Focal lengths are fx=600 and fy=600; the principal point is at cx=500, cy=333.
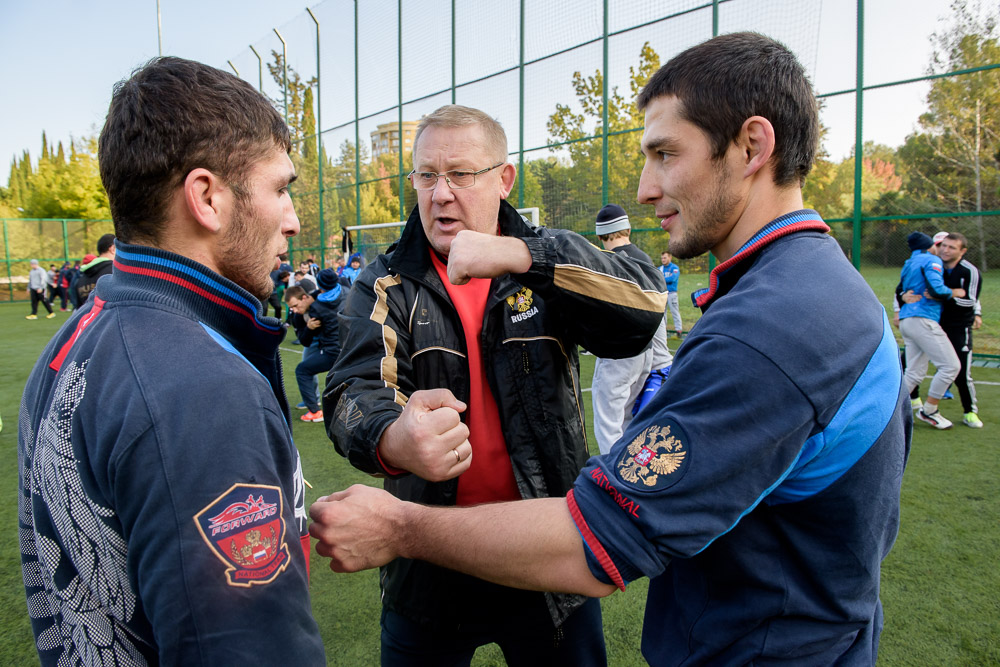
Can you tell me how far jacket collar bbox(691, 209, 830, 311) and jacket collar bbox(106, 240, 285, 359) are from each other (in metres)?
1.01

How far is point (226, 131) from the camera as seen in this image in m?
1.22

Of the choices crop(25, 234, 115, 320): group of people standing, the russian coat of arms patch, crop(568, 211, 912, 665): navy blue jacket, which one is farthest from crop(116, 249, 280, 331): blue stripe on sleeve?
crop(25, 234, 115, 320): group of people standing

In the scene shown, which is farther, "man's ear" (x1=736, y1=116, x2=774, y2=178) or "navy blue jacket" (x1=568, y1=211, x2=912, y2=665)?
"man's ear" (x1=736, y1=116, x2=774, y2=178)

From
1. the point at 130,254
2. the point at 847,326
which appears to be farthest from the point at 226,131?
the point at 847,326

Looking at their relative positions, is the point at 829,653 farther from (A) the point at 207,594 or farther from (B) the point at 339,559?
(A) the point at 207,594

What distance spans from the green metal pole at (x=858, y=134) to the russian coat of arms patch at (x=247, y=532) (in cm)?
1128

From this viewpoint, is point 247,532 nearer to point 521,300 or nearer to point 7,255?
point 521,300

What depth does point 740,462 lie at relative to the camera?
3.47 feet

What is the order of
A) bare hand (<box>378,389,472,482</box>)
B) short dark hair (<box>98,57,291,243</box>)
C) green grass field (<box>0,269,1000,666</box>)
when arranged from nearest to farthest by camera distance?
1. short dark hair (<box>98,57,291,243</box>)
2. bare hand (<box>378,389,472,482</box>)
3. green grass field (<box>0,269,1000,666</box>)

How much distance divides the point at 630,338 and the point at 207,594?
1.45 meters

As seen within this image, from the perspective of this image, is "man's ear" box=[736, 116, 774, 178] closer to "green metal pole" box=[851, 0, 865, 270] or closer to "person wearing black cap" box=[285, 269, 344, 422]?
"person wearing black cap" box=[285, 269, 344, 422]

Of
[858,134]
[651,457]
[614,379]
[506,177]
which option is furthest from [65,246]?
[651,457]

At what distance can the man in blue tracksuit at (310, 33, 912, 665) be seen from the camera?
1071 millimetres

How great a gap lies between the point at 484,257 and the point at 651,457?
82cm
